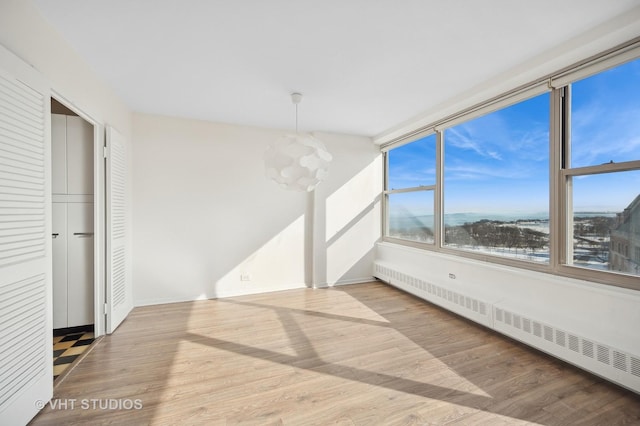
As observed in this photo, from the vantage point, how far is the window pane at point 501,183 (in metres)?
2.57

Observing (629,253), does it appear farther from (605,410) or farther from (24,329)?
(24,329)

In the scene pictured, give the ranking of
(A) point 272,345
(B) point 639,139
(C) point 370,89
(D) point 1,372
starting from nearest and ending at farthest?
(D) point 1,372 < (B) point 639,139 < (A) point 272,345 < (C) point 370,89

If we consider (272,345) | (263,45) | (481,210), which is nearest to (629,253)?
(481,210)

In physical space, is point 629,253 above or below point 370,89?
below

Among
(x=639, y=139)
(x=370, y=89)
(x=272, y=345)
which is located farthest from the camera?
(x=370, y=89)

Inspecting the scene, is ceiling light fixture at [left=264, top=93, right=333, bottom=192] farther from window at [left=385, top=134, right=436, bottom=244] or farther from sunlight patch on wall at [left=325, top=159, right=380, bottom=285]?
window at [left=385, top=134, right=436, bottom=244]

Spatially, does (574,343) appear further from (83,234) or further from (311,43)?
(83,234)

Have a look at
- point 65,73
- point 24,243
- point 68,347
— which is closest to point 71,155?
point 65,73

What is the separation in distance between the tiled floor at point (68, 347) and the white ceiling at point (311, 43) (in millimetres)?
2563

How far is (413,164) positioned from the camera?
4.21 metres

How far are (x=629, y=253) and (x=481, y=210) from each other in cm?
131

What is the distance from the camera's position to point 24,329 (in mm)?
1565

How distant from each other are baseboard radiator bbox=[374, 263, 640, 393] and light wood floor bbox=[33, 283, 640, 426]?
0.12m

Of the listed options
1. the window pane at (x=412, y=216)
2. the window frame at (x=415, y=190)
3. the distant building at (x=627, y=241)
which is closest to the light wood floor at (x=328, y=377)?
the distant building at (x=627, y=241)
